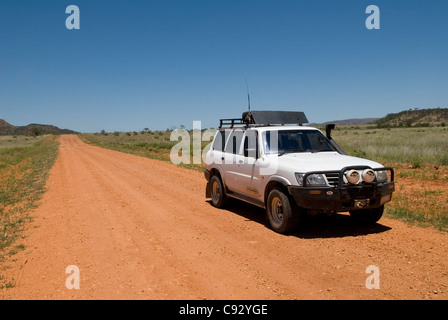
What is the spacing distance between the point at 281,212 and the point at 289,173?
0.80 m

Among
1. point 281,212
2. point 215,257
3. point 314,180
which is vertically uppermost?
point 314,180

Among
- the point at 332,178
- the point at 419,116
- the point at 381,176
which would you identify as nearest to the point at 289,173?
the point at 332,178

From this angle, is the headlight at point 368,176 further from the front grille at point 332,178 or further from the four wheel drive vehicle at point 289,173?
the front grille at point 332,178

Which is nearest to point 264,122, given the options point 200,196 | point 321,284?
point 200,196

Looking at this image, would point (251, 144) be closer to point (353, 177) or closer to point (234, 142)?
point (234, 142)

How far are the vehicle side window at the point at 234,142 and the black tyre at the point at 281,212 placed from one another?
199 centimetres

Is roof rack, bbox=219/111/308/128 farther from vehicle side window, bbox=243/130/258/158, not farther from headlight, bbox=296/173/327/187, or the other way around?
headlight, bbox=296/173/327/187

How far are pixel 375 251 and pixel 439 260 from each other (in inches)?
33.9

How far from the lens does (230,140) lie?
9164mm

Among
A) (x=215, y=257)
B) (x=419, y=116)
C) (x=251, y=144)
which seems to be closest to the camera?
(x=215, y=257)

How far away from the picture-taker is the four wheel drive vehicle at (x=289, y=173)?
6289 mm

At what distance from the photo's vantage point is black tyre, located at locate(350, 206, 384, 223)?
7.12m

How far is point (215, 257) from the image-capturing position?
565 cm

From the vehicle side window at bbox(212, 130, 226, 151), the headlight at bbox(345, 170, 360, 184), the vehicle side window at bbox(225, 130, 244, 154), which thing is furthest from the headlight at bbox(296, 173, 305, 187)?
the vehicle side window at bbox(212, 130, 226, 151)
